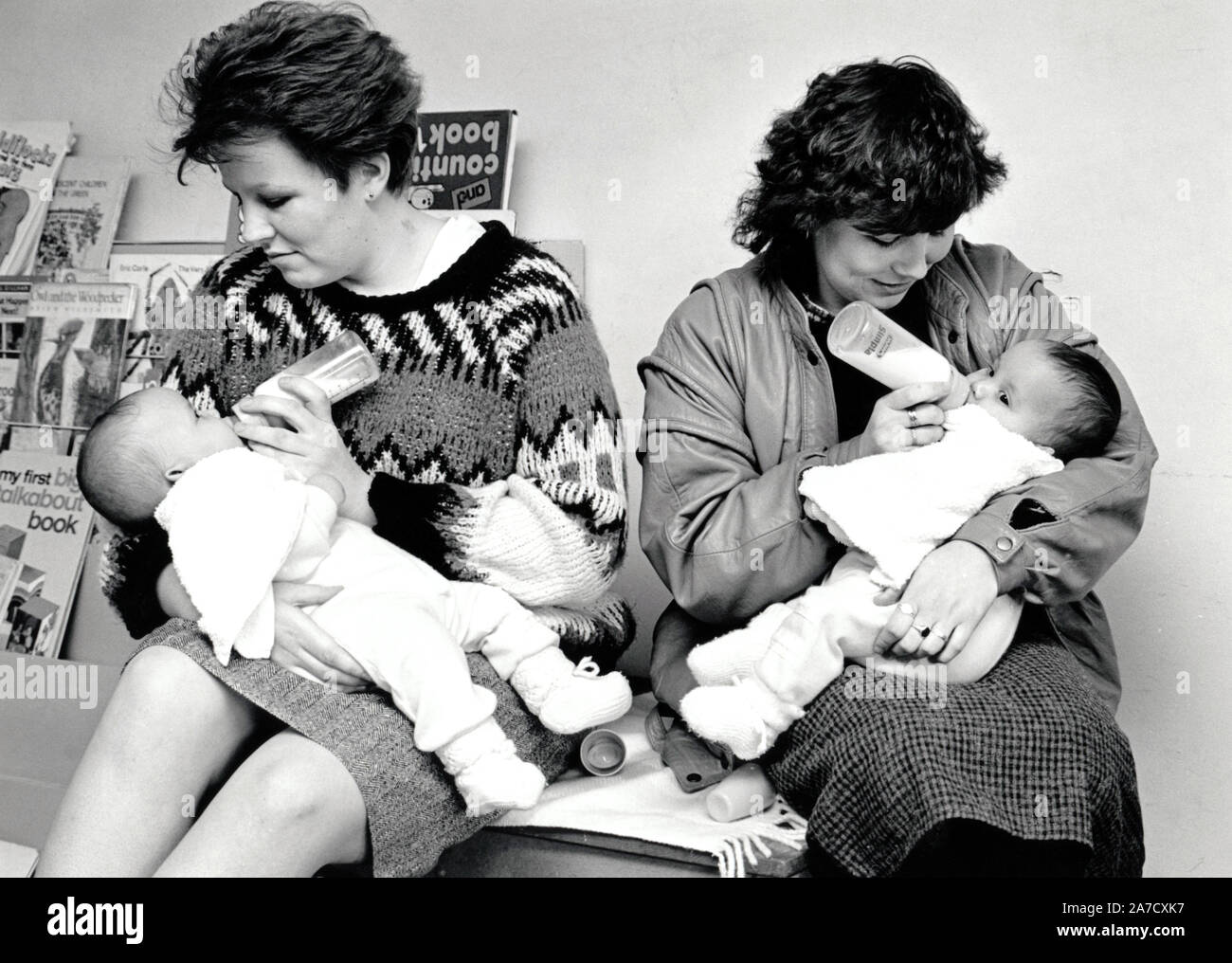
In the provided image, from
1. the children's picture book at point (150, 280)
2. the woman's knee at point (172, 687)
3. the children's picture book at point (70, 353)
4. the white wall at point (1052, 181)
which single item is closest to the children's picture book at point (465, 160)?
the white wall at point (1052, 181)

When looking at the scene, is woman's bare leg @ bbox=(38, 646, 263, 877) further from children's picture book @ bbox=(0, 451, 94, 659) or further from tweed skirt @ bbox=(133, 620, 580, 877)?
children's picture book @ bbox=(0, 451, 94, 659)

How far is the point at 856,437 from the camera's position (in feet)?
5.10

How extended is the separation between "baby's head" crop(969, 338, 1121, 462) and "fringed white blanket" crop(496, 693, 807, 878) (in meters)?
0.57

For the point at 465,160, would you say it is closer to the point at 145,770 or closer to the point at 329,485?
the point at 329,485

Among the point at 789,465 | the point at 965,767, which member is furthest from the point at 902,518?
the point at 965,767

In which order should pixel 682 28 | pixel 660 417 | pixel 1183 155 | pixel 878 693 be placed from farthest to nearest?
1. pixel 682 28
2. pixel 1183 155
3. pixel 660 417
4. pixel 878 693

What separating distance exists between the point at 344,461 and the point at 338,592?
195mm

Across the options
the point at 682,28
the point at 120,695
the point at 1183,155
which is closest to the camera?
the point at 120,695

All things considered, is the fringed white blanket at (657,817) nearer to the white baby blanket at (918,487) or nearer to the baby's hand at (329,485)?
the white baby blanket at (918,487)

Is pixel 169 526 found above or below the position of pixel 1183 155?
below

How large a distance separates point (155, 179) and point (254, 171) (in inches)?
53.7

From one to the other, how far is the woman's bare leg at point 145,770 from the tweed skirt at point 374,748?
32 millimetres
